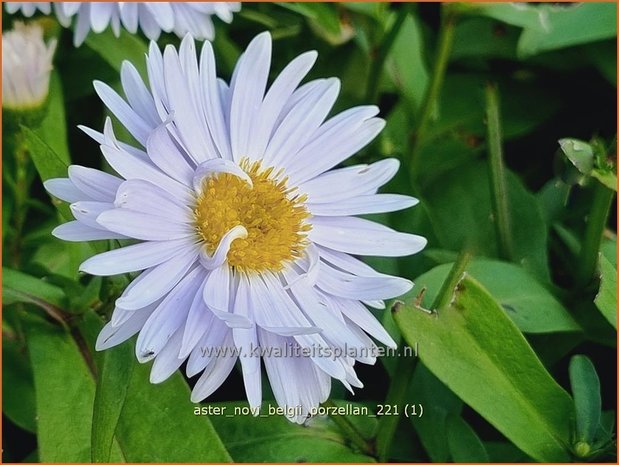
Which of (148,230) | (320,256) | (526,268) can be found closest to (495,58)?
(526,268)

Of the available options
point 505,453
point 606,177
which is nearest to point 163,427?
point 505,453

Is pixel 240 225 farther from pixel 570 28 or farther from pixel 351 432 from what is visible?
pixel 570 28

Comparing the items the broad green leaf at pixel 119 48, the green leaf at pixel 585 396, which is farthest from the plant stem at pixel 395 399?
the broad green leaf at pixel 119 48

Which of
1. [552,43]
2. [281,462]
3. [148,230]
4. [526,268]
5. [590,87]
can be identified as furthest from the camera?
[590,87]

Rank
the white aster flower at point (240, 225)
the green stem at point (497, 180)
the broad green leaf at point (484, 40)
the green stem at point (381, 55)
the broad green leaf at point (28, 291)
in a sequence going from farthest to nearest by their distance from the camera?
the broad green leaf at point (484, 40)
the green stem at point (381, 55)
the green stem at point (497, 180)
the broad green leaf at point (28, 291)
the white aster flower at point (240, 225)

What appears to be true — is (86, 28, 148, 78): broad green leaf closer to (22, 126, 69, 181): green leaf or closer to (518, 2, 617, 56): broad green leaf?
(22, 126, 69, 181): green leaf

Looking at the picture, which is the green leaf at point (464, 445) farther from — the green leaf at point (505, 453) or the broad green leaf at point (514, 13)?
the broad green leaf at point (514, 13)

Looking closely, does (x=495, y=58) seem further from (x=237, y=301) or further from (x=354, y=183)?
(x=237, y=301)
